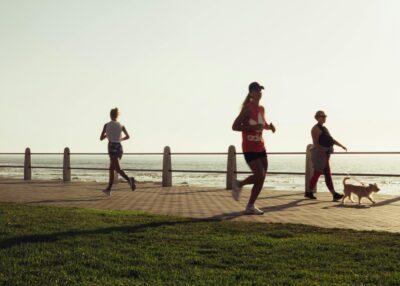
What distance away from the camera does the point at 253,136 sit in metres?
7.93

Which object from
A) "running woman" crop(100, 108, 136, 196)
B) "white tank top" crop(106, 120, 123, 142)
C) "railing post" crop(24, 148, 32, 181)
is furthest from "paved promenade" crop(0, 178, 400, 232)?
"railing post" crop(24, 148, 32, 181)

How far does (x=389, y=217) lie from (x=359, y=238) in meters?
2.48

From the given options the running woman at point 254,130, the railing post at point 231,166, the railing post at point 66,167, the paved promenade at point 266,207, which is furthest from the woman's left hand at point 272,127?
the railing post at point 66,167

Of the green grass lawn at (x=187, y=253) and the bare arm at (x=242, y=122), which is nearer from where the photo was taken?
the green grass lawn at (x=187, y=253)

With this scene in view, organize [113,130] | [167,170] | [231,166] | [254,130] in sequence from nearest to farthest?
[254,130] < [113,130] < [231,166] < [167,170]

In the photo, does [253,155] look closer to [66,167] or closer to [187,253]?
[187,253]

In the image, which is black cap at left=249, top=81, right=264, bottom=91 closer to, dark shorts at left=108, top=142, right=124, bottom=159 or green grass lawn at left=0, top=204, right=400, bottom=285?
green grass lawn at left=0, top=204, right=400, bottom=285

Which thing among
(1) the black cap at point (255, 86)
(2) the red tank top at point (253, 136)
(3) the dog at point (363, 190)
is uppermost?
(1) the black cap at point (255, 86)

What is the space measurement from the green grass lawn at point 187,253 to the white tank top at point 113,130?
4.57m

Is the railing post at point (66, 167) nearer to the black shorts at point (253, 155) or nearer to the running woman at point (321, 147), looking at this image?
the running woman at point (321, 147)

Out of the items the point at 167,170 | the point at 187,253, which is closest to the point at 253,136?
the point at 187,253

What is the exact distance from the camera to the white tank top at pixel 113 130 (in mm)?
11617

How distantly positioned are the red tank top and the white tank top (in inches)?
174

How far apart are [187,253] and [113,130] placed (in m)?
6.91
